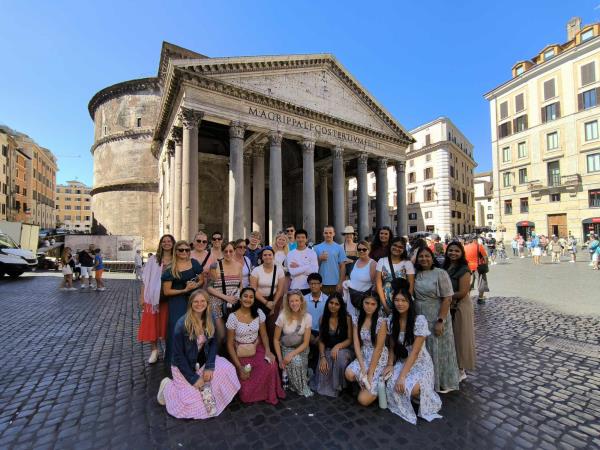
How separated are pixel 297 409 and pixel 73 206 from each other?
10070 centimetres

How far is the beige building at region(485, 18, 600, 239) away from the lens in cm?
2698

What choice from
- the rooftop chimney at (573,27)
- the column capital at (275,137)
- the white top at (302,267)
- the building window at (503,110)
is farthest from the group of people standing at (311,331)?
the rooftop chimney at (573,27)

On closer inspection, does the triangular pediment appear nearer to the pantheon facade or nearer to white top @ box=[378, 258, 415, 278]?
the pantheon facade

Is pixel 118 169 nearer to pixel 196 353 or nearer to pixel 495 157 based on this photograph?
pixel 196 353

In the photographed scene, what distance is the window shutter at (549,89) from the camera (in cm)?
2947

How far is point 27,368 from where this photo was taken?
4.58m

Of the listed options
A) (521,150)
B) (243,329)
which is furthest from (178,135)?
(521,150)

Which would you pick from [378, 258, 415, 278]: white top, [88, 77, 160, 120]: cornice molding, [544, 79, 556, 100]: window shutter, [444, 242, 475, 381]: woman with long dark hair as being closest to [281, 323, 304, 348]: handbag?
[378, 258, 415, 278]: white top

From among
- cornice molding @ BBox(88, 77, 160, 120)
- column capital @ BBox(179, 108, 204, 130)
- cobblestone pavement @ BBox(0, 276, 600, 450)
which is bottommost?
cobblestone pavement @ BBox(0, 276, 600, 450)

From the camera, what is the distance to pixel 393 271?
397 cm

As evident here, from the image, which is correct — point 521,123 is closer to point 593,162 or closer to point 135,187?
point 593,162

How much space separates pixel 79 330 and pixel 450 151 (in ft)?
136

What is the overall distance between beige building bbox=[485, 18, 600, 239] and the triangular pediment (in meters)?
16.5

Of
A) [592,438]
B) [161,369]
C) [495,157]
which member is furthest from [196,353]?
[495,157]
